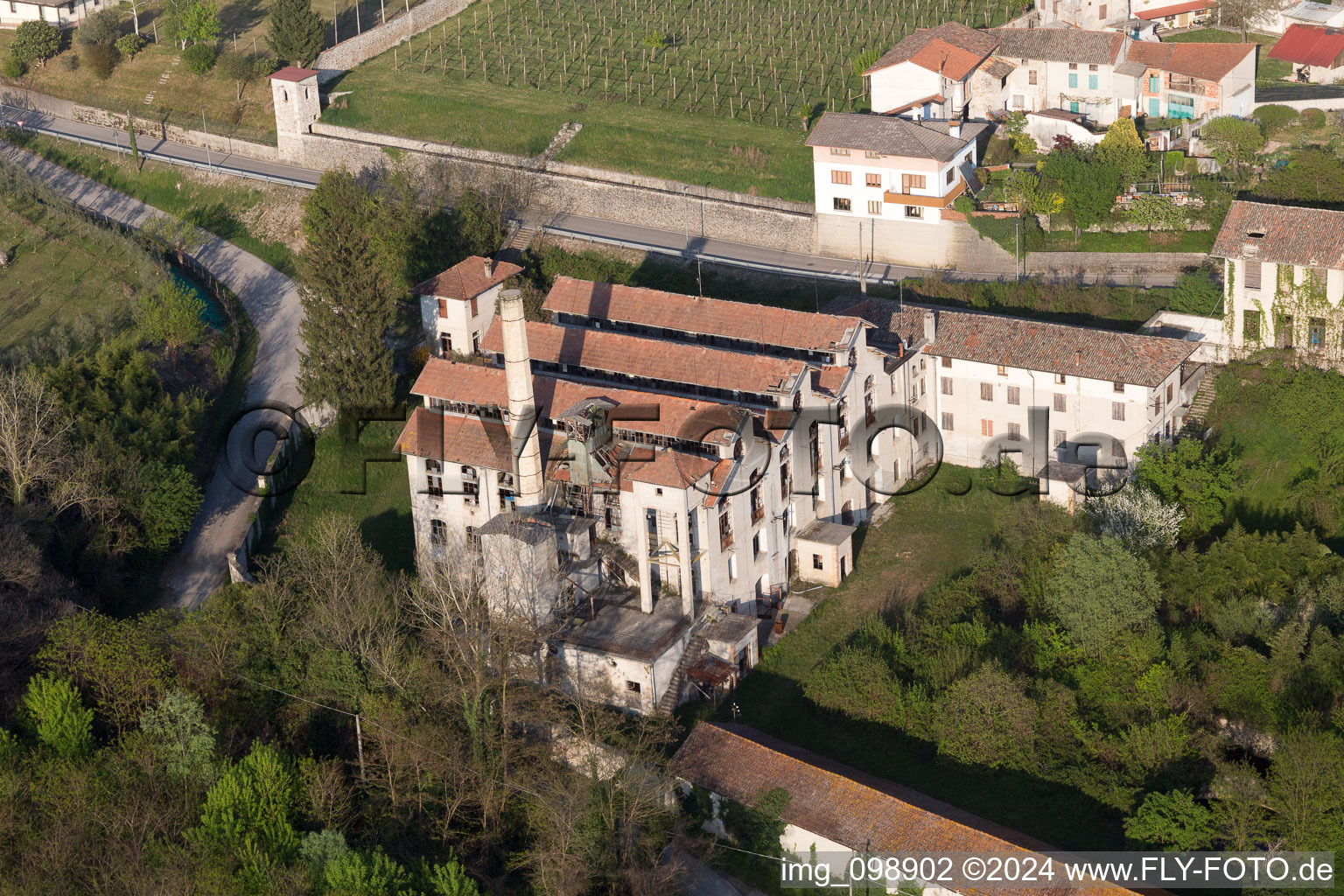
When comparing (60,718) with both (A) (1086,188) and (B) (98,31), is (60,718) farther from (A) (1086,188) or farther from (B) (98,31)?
(B) (98,31)

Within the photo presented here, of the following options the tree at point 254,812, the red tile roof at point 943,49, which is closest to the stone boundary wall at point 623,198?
the red tile roof at point 943,49

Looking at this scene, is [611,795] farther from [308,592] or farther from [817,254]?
[817,254]

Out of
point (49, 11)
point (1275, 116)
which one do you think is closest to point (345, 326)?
point (1275, 116)

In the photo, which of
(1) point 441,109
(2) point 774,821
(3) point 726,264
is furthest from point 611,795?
(1) point 441,109

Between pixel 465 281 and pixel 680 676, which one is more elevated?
pixel 465 281

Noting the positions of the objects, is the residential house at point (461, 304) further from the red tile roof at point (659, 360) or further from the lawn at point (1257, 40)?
the lawn at point (1257, 40)
